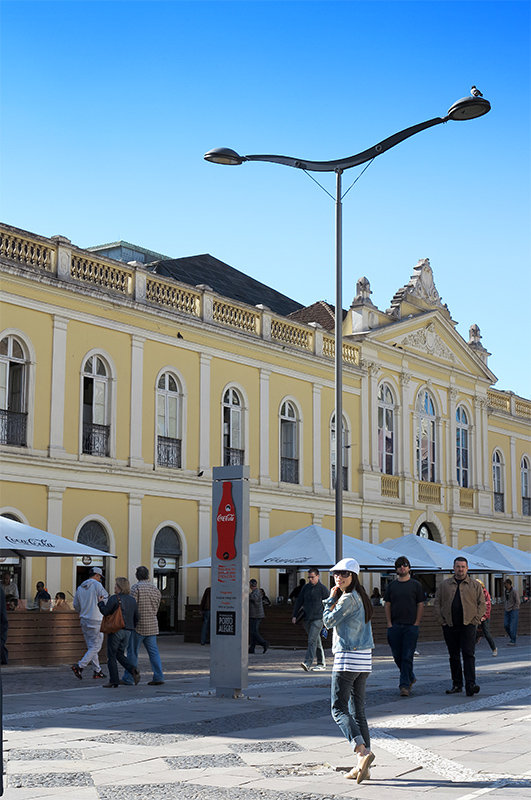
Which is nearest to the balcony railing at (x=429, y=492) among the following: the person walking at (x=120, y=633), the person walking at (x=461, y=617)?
the person walking at (x=120, y=633)

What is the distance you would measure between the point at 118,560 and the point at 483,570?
33.3 ft

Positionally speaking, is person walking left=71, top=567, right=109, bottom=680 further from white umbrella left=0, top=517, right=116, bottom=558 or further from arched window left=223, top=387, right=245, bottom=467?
arched window left=223, top=387, right=245, bottom=467

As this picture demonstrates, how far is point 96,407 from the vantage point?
2761 cm

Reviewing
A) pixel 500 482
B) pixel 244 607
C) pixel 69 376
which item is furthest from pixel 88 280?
pixel 500 482

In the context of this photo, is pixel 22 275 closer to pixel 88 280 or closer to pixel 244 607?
pixel 88 280

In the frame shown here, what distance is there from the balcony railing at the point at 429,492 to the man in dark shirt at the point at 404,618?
88.2ft

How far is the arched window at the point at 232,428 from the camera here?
32.0m

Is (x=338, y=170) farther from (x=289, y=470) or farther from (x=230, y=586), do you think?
(x=289, y=470)

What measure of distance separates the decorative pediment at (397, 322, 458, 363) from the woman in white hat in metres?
31.9

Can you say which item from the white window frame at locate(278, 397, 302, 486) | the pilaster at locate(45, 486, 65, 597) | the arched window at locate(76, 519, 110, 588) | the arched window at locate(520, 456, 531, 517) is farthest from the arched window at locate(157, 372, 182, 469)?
the arched window at locate(520, 456, 531, 517)

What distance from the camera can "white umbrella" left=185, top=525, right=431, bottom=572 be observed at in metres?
24.6

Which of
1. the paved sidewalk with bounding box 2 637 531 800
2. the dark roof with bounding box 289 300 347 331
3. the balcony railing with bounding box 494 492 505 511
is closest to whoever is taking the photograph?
the paved sidewalk with bounding box 2 637 531 800

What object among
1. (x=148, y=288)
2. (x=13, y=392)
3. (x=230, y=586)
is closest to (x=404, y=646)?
(x=230, y=586)

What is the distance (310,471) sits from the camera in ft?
116
